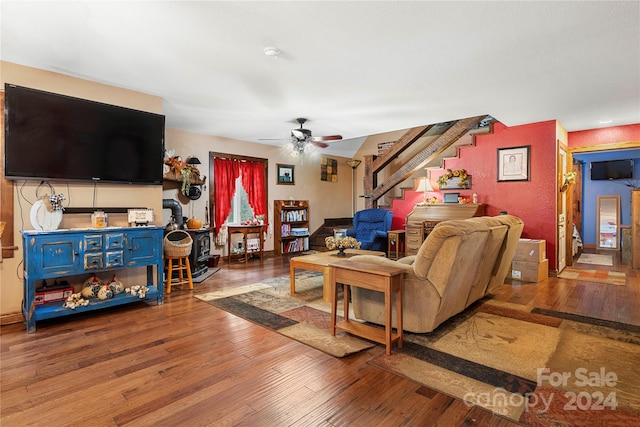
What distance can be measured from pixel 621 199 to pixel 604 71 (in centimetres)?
648

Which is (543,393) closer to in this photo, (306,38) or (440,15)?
(440,15)

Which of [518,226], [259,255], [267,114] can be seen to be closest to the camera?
[518,226]

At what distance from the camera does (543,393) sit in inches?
80.9

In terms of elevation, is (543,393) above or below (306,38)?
below

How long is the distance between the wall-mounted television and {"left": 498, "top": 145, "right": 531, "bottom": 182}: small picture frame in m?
4.23

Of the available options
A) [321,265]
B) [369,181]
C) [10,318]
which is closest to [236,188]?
[369,181]

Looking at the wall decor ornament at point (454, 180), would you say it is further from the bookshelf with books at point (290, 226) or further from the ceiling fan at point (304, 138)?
the bookshelf with books at point (290, 226)

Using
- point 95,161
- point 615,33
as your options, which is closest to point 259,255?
point 95,161

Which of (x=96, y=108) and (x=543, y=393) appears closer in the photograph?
(x=543, y=393)

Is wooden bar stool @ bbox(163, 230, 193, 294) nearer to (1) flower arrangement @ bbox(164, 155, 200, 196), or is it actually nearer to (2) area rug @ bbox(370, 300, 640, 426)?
(1) flower arrangement @ bbox(164, 155, 200, 196)

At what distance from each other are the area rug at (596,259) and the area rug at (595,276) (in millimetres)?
996

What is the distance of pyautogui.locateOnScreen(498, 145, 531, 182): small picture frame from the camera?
5578mm

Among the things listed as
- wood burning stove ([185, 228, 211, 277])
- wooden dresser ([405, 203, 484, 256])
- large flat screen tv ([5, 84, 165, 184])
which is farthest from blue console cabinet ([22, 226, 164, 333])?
wooden dresser ([405, 203, 484, 256])

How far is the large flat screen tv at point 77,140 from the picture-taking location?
3217 mm
